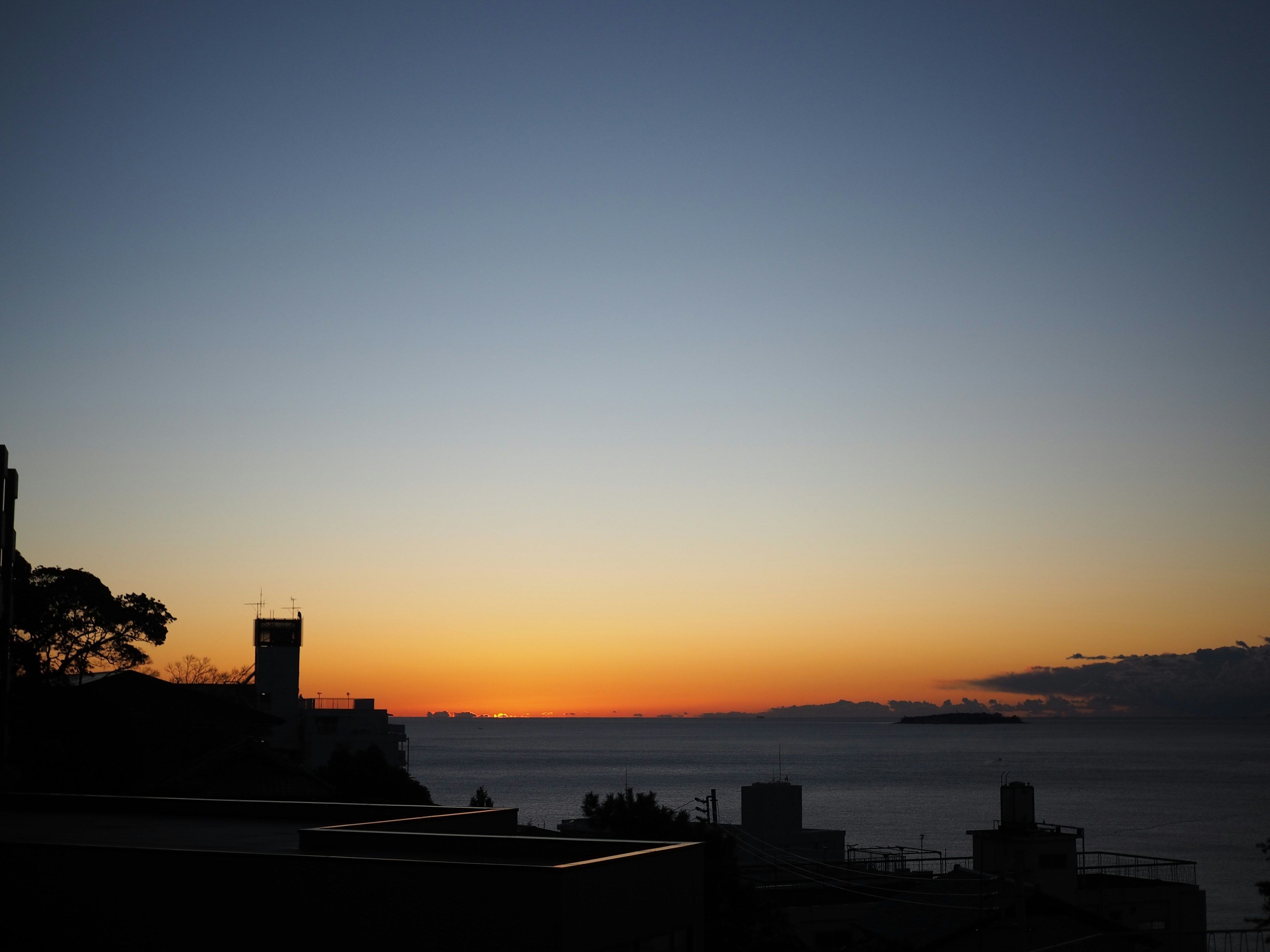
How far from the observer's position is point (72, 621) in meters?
39.8

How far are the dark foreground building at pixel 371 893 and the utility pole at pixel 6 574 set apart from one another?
16.1 meters

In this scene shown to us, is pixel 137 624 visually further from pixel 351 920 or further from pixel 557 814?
pixel 557 814

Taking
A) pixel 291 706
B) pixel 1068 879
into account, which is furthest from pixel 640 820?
pixel 291 706

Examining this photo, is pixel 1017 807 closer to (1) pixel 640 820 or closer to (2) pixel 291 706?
(1) pixel 640 820

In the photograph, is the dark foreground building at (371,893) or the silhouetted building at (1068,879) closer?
the dark foreground building at (371,893)

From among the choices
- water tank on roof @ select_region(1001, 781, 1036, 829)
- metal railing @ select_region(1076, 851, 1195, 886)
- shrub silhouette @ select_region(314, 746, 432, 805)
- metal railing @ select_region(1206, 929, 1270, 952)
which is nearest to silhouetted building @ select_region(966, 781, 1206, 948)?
water tank on roof @ select_region(1001, 781, 1036, 829)

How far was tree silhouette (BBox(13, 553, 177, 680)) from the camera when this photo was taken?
37.2 metres

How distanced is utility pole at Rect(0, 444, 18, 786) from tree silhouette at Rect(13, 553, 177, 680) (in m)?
8.56

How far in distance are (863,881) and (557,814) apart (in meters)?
77.3

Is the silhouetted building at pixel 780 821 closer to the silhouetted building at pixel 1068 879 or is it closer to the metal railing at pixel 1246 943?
the silhouetted building at pixel 1068 879

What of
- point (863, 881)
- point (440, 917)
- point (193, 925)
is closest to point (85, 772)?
point (193, 925)

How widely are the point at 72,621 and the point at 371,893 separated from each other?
33214 mm

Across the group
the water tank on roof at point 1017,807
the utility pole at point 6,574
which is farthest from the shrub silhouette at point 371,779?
the water tank on roof at point 1017,807

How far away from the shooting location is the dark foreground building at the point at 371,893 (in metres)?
10.9
